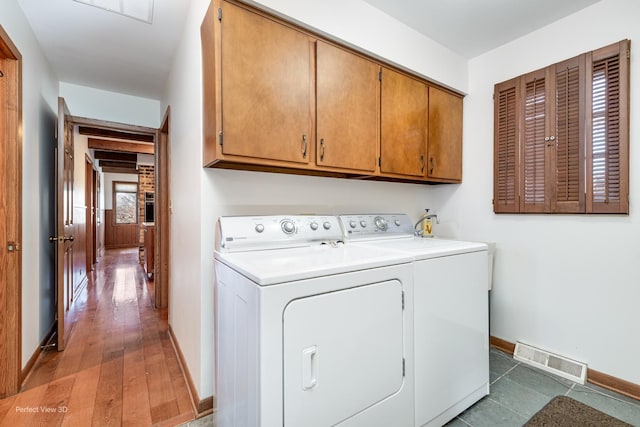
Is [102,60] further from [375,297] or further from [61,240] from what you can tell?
[375,297]

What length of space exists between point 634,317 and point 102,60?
4.40 meters

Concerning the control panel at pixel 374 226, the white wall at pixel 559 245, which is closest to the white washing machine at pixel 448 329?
the control panel at pixel 374 226

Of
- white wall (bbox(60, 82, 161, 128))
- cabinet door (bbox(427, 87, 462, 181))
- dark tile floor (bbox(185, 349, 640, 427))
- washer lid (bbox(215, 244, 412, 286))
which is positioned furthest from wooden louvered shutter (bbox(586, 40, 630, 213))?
white wall (bbox(60, 82, 161, 128))

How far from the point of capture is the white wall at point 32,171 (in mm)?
1922

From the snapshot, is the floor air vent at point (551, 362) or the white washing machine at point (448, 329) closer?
the white washing machine at point (448, 329)

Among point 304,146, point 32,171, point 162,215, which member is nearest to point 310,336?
point 304,146

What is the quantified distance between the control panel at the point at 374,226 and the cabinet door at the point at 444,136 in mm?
467

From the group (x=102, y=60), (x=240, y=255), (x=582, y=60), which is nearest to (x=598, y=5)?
(x=582, y=60)

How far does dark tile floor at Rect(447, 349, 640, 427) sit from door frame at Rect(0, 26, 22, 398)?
261 centimetres

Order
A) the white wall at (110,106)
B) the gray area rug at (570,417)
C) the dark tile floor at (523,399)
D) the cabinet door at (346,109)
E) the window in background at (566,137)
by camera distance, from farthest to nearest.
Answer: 1. the white wall at (110,106)
2. the window in background at (566,137)
3. the cabinet door at (346,109)
4. the dark tile floor at (523,399)
5. the gray area rug at (570,417)

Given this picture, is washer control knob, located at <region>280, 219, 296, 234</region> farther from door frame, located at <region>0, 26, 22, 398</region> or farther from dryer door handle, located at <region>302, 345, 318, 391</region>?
door frame, located at <region>0, 26, 22, 398</region>

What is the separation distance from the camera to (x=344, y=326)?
3.73 ft

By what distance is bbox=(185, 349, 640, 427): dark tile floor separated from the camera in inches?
62.3

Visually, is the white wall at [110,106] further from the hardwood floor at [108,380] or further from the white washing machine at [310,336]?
the white washing machine at [310,336]
